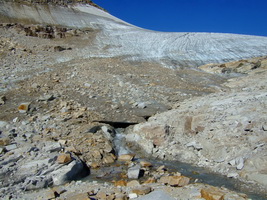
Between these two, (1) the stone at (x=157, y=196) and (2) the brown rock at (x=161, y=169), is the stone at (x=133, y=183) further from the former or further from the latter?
(2) the brown rock at (x=161, y=169)

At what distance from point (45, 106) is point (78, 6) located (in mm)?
22799

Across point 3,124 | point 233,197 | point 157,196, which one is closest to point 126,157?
point 157,196

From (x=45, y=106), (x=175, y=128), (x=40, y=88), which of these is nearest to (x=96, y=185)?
(x=175, y=128)

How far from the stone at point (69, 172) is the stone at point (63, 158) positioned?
99 millimetres

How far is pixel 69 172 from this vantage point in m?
5.82

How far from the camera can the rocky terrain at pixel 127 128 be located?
17.9ft

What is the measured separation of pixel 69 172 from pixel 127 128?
10.3 feet

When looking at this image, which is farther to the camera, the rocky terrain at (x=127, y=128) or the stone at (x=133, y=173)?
the stone at (x=133, y=173)

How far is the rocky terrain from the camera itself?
17.9 ft

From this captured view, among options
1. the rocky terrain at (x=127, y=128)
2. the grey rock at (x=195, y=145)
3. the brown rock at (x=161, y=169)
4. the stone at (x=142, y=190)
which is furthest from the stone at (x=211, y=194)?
the grey rock at (x=195, y=145)

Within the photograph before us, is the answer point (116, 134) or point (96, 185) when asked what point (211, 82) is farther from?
point (96, 185)

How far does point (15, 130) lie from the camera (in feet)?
25.1

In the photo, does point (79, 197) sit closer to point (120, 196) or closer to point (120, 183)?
point (120, 196)

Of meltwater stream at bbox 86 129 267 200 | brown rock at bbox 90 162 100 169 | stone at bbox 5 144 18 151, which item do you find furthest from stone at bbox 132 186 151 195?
stone at bbox 5 144 18 151
